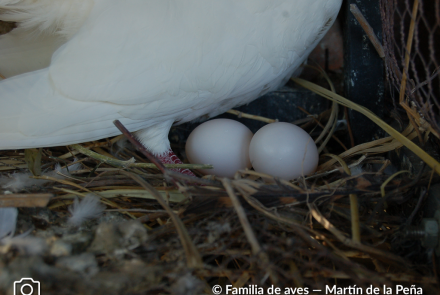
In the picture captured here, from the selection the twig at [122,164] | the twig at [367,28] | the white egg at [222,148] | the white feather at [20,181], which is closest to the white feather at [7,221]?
the white feather at [20,181]

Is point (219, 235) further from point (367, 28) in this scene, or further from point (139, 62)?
point (367, 28)

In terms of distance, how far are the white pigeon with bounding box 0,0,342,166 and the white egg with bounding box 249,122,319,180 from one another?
151mm

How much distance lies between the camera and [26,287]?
0.55 meters

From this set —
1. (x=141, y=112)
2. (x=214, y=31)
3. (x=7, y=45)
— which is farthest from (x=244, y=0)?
(x=7, y=45)

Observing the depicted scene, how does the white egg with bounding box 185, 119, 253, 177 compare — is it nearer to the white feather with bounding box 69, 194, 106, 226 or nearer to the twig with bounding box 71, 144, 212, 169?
the twig with bounding box 71, 144, 212, 169

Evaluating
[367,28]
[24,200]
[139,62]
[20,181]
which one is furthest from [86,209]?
[367,28]

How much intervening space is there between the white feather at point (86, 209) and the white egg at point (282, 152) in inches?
16.5

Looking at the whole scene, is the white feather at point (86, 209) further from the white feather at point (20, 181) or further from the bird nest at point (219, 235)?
the white feather at point (20, 181)

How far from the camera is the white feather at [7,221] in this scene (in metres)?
0.68

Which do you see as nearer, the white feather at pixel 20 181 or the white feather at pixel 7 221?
the white feather at pixel 7 221

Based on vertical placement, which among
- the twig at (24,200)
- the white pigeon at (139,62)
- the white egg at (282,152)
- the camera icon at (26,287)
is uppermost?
the white pigeon at (139,62)

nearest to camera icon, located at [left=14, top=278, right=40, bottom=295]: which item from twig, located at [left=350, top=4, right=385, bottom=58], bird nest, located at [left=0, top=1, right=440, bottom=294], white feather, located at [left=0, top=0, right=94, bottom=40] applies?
bird nest, located at [left=0, top=1, right=440, bottom=294]

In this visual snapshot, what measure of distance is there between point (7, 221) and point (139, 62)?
444mm

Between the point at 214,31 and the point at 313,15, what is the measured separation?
316mm
